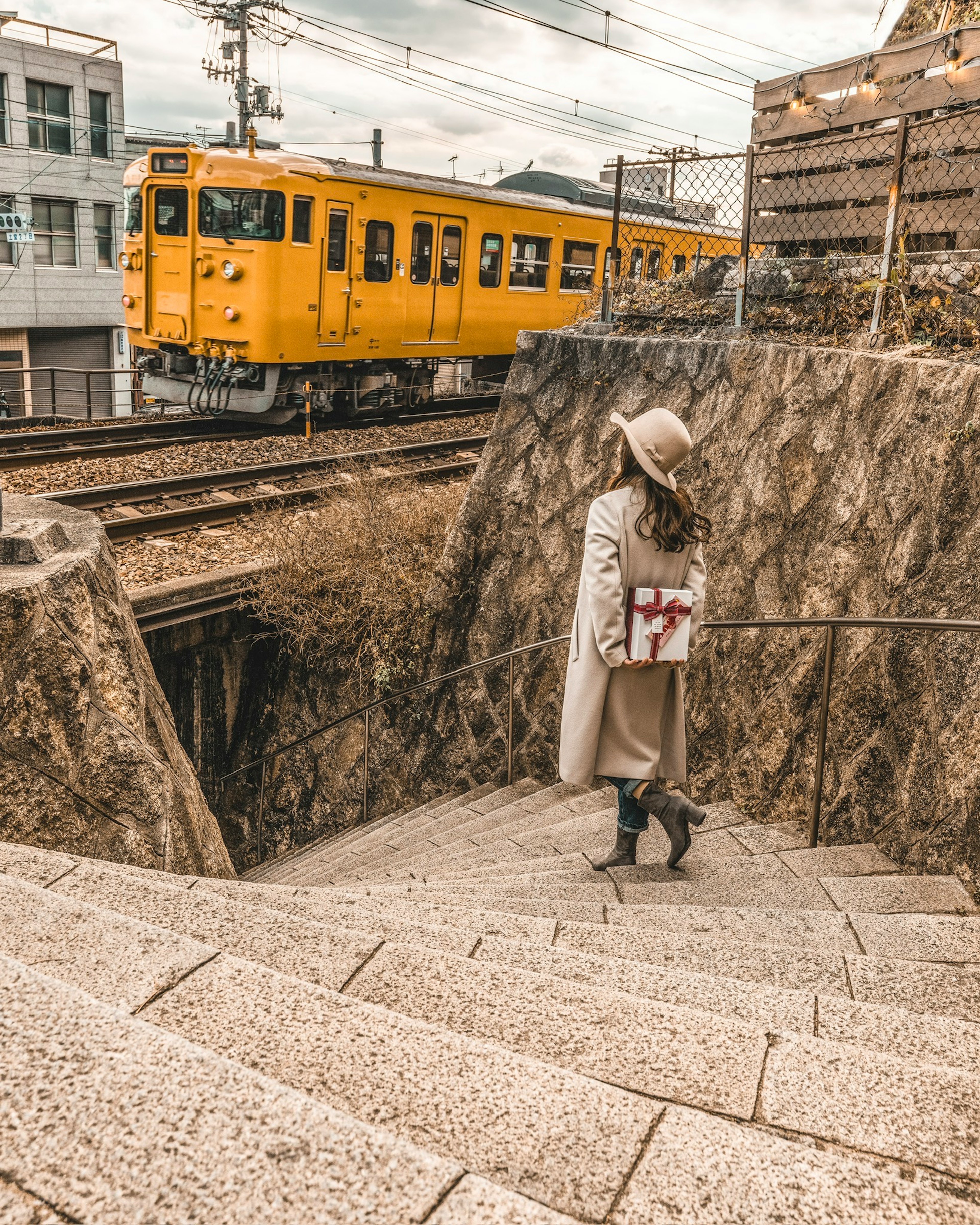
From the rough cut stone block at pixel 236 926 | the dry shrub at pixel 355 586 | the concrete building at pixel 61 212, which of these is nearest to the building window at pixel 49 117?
the concrete building at pixel 61 212

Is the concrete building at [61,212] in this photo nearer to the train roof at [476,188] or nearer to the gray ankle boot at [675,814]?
the train roof at [476,188]

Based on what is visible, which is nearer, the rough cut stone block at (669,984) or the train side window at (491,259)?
the rough cut stone block at (669,984)

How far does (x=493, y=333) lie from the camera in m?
15.6

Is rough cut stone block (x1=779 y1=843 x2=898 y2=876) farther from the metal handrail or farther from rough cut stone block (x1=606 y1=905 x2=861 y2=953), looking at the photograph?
rough cut stone block (x1=606 y1=905 x2=861 y2=953)

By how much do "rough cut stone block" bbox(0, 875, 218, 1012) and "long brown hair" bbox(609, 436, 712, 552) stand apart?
2.06 meters

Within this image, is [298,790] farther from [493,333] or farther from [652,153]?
[493,333]

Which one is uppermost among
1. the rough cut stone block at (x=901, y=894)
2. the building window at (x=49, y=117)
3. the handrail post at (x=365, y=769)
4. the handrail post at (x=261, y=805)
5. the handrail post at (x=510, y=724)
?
the building window at (x=49, y=117)

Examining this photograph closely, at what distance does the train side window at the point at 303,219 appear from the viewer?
39.3ft

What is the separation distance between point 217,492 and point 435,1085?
8969 millimetres

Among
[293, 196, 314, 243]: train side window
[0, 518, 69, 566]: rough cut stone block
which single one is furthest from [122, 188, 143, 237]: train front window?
[0, 518, 69, 566]: rough cut stone block

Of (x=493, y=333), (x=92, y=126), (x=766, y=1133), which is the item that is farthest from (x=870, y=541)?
(x=92, y=126)

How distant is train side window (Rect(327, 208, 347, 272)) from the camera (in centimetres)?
1240

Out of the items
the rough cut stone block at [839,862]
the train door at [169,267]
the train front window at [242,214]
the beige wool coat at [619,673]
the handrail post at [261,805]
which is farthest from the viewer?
the train door at [169,267]

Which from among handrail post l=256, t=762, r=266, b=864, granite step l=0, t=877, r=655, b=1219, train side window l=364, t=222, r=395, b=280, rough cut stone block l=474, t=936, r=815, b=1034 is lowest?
handrail post l=256, t=762, r=266, b=864
